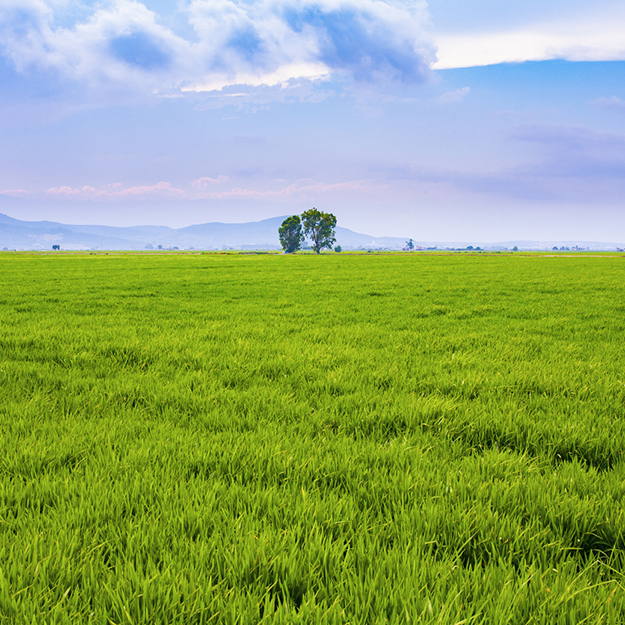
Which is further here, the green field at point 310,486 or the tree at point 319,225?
the tree at point 319,225

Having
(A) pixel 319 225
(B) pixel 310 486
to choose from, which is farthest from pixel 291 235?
(B) pixel 310 486

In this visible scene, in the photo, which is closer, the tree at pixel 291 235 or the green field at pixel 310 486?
the green field at pixel 310 486

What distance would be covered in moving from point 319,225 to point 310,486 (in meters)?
151

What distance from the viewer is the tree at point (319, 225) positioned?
148375 millimetres

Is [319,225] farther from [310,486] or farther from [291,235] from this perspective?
[310,486]

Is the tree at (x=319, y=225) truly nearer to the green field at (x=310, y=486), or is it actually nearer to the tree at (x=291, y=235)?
the tree at (x=291, y=235)

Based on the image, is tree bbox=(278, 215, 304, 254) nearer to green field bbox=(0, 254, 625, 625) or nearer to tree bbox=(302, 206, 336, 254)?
tree bbox=(302, 206, 336, 254)

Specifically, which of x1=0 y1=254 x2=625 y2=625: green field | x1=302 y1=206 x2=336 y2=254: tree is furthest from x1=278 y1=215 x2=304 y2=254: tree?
x1=0 y1=254 x2=625 y2=625: green field

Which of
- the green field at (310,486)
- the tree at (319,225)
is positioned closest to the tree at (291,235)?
the tree at (319,225)

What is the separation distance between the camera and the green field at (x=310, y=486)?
6.10 ft

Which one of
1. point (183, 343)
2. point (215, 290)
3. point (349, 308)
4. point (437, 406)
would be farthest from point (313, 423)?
point (215, 290)

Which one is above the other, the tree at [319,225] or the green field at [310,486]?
the tree at [319,225]

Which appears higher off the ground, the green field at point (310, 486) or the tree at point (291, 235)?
the tree at point (291, 235)

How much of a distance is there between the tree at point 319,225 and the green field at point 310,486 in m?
147
